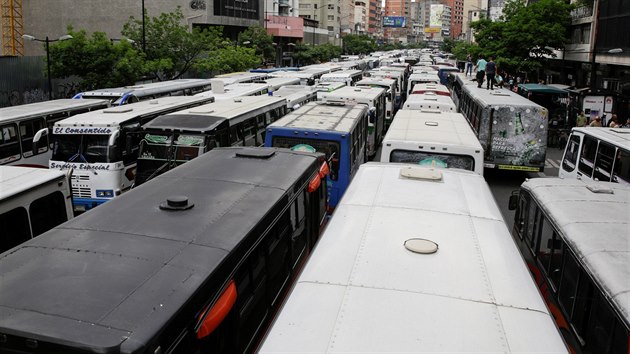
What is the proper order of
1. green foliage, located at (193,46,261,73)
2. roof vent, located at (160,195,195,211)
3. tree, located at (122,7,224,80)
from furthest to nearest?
green foliage, located at (193,46,261,73)
tree, located at (122,7,224,80)
roof vent, located at (160,195,195,211)

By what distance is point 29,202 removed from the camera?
713 centimetres

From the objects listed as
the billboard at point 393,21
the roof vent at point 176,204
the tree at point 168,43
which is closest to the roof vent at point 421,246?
the roof vent at point 176,204

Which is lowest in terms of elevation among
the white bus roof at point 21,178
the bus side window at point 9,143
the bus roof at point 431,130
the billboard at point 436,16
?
the bus side window at point 9,143

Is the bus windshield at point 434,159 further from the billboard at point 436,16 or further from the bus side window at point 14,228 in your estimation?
the billboard at point 436,16

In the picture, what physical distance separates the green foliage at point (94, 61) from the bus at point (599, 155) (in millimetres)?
21944

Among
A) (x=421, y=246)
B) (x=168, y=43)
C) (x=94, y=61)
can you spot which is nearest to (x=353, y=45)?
(x=168, y=43)

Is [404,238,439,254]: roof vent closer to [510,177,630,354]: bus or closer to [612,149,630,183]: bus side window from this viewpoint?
[510,177,630,354]: bus

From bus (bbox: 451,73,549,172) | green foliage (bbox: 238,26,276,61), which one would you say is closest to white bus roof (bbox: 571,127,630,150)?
bus (bbox: 451,73,549,172)

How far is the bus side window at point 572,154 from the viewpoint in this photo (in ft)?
42.1

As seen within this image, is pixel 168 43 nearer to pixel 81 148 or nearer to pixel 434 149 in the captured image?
pixel 81 148

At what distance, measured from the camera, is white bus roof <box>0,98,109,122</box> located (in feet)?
51.6

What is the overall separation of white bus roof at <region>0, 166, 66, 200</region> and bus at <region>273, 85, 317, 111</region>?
11.6m

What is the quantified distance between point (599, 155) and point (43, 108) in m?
15.6

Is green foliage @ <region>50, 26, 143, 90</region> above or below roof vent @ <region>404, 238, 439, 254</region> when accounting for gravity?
above
